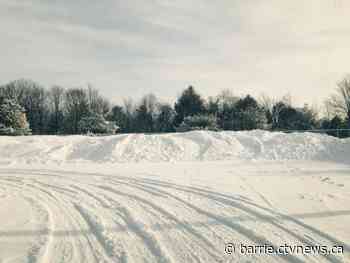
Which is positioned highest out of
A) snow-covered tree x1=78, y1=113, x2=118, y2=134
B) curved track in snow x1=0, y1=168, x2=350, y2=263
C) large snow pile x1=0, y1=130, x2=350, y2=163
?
snow-covered tree x1=78, y1=113, x2=118, y2=134

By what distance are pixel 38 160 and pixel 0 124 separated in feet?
55.4

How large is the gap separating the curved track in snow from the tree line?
78.3ft

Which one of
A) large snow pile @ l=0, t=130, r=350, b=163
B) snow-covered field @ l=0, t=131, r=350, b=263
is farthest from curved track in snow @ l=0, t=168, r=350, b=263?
large snow pile @ l=0, t=130, r=350, b=163

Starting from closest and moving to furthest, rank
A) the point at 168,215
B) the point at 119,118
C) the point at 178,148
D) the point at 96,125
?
1. the point at 168,215
2. the point at 178,148
3. the point at 96,125
4. the point at 119,118

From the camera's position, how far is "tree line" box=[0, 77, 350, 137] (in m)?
31.4

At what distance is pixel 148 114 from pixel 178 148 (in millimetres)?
37596

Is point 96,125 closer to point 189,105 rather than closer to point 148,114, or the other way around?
point 189,105

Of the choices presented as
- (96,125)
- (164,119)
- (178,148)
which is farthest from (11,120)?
(164,119)

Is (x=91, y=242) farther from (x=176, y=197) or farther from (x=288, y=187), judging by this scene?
(x=288, y=187)

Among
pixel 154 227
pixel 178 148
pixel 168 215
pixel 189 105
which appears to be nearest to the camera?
pixel 154 227

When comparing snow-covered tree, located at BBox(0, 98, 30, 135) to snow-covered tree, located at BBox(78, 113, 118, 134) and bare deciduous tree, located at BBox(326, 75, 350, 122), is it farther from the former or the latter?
bare deciduous tree, located at BBox(326, 75, 350, 122)

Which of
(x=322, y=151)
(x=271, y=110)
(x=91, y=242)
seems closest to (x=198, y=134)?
(x=322, y=151)

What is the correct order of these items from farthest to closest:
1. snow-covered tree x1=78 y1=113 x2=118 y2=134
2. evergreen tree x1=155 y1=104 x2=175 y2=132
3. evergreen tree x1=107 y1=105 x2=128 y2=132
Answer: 1. evergreen tree x1=107 y1=105 x2=128 y2=132
2. evergreen tree x1=155 y1=104 x2=175 y2=132
3. snow-covered tree x1=78 y1=113 x2=118 y2=134

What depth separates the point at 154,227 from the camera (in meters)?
4.59
